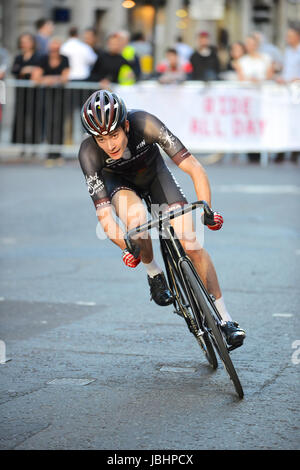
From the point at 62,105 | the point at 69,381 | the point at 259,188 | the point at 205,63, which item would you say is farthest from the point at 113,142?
the point at 205,63

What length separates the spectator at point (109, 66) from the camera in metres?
19.2

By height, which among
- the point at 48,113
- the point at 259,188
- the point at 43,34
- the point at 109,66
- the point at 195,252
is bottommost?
the point at 259,188

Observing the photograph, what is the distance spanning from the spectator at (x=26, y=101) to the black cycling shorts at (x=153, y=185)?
13.1 meters

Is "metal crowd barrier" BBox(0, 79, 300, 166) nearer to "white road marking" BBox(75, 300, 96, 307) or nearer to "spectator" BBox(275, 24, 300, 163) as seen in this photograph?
"spectator" BBox(275, 24, 300, 163)

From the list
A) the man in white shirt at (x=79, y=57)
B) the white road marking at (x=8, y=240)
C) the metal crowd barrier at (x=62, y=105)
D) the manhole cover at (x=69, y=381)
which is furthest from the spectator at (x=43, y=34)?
the manhole cover at (x=69, y=381)

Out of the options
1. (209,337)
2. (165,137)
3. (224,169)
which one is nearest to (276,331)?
(209,337)

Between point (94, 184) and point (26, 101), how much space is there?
1372 cm

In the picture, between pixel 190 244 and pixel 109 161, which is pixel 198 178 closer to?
pixel 190 244

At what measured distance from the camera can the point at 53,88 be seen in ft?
62.9

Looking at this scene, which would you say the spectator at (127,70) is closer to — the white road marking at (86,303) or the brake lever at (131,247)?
the white road marking at (86,303)

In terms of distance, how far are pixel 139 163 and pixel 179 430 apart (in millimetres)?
2028

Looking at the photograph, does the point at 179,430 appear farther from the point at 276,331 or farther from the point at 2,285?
the point at 2,285

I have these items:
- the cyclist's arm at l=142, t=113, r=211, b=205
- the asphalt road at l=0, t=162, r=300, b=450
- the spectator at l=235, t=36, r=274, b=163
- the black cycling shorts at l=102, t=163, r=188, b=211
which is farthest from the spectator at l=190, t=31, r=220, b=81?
the cyclist's arm at l=142, t=113, r=211, b=205

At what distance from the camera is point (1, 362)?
6.27m
